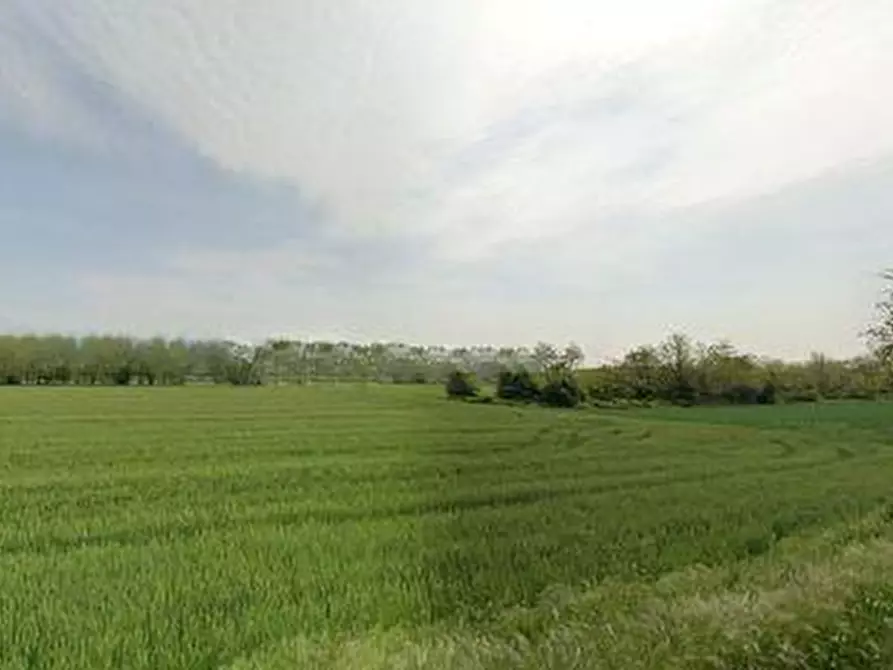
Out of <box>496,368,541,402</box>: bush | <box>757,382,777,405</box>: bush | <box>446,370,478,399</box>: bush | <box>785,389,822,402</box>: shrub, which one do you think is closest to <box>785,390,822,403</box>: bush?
<box>785,389,822,402</box>: shrub

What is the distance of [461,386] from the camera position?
71.3m

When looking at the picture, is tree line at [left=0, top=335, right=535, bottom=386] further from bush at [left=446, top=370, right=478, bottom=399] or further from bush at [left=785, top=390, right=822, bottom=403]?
bush at [left=785, top=390, right=822, bottom=403]

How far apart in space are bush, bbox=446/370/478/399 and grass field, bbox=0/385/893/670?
43183 mm

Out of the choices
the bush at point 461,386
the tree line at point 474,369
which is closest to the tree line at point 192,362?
the tree line at point 474,369

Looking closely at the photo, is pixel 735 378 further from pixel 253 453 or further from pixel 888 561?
pixel 888 561

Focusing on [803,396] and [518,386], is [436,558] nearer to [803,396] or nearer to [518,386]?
[518,386]

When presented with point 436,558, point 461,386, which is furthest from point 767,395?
point 436,558

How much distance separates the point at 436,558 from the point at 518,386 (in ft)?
191

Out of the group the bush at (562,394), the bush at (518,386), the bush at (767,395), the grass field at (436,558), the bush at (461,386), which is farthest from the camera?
the bush at (767,395)

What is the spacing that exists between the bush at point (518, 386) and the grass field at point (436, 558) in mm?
40486

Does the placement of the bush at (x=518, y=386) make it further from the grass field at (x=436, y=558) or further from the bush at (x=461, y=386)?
the grass field at (x=436, y=558)

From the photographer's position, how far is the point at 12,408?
5059cm

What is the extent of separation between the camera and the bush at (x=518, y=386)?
6781cm

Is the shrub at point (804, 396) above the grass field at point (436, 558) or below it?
above
